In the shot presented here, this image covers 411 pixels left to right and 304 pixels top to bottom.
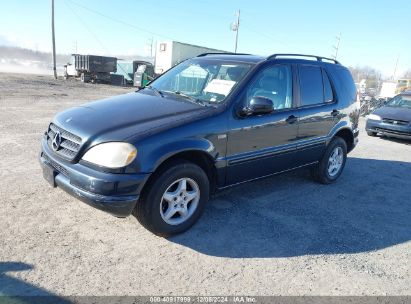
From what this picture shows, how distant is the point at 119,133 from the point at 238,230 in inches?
66.2

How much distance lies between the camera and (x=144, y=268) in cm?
311

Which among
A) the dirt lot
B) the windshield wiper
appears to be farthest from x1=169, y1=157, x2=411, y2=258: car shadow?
the windshield wiper

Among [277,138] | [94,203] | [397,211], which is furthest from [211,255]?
[397,211]

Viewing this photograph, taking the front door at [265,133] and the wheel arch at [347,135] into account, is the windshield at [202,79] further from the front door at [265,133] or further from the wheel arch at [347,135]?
the wheel arch at [347,135]

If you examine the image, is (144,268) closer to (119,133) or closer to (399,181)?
→ (119,133)

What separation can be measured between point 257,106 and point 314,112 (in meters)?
1.45

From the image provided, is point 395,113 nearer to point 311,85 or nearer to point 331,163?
point 331,163

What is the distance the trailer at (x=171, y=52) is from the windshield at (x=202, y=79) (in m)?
23.1

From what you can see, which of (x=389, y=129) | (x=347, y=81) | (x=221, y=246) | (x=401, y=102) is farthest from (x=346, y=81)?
(x=401, y=102)

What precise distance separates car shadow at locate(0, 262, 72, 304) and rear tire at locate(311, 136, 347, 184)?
419 cm

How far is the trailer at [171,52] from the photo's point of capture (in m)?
27.9

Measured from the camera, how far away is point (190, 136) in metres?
3.51

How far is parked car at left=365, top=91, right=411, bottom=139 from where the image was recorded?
10.3 metres

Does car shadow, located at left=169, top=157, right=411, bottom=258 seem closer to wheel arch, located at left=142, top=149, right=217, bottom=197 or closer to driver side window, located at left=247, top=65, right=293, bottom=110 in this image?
wheel arch, located at left=142, top=149, right=217, bottom=197
